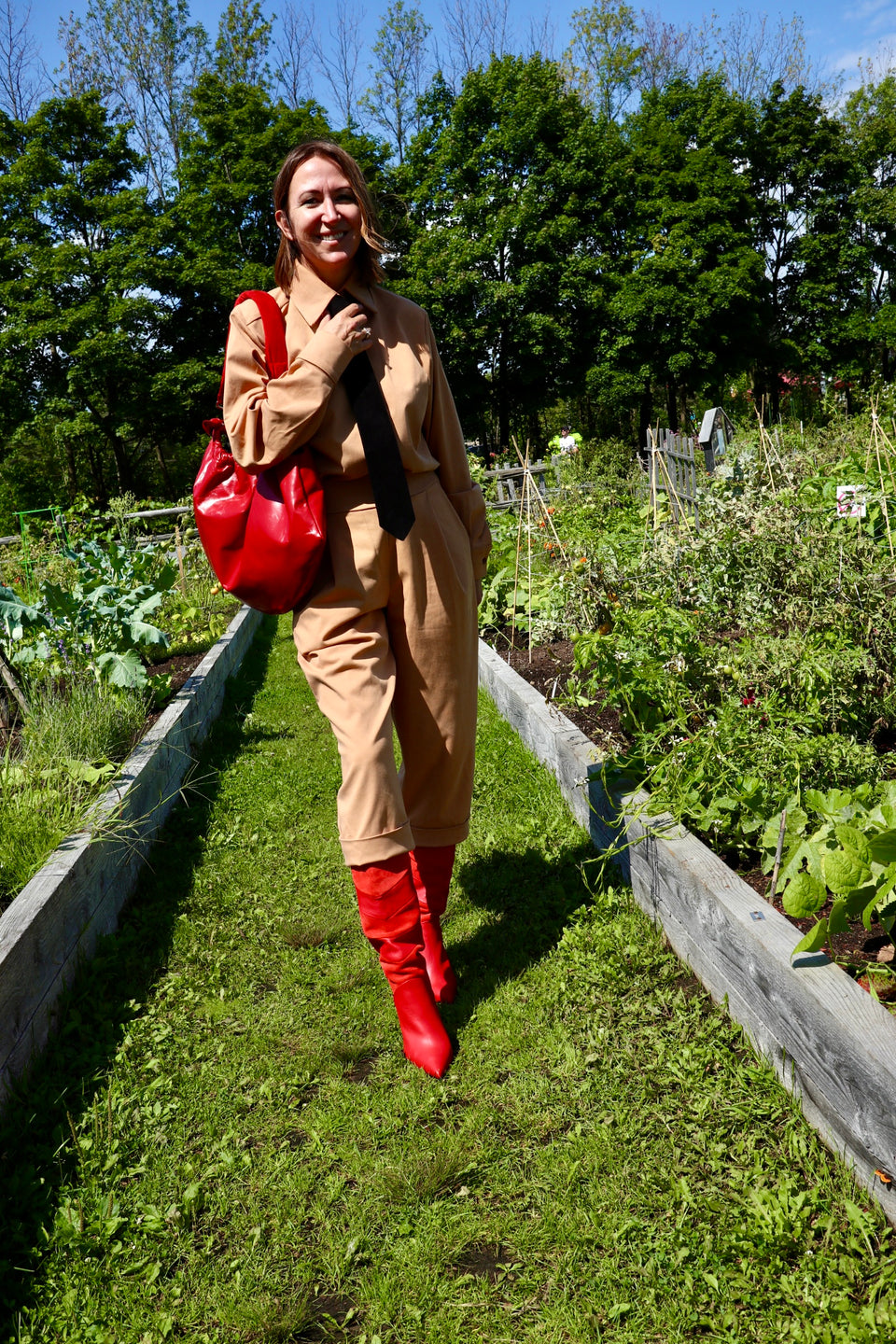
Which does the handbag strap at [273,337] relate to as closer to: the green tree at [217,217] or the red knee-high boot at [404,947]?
the red knee-high boot at [404,947]

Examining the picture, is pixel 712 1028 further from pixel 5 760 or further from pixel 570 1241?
pixel 5 760

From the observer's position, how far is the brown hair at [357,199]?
221 cm

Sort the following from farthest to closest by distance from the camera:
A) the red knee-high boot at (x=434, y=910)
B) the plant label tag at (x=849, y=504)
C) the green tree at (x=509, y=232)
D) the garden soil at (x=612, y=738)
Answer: the green tree at (x=509, y=232)
the plant label tag at (x=849, y=504)
the red knee-high boot at (x=434, y=910)
the garden soil at (x=612, y=738)

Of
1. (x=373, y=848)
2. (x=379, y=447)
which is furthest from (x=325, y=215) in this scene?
(x=373, y=848)

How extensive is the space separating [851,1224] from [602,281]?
29084 millimetres

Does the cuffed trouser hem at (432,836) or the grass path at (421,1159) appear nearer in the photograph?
the grass path at (421,1159)

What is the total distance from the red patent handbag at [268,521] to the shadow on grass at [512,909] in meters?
1.17

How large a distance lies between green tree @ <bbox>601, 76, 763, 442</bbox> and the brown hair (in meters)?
26.1

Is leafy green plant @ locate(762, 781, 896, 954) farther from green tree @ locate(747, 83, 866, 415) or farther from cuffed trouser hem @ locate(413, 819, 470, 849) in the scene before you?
green tree @ locate(747, 83, 866, 415)

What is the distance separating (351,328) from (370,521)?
44cm

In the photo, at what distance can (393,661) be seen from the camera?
2.33 metres

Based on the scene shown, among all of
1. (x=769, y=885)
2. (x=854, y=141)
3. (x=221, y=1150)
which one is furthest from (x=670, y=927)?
(x=854, y=141)

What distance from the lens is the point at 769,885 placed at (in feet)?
7.69

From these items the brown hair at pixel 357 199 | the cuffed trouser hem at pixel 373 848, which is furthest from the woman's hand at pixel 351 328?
the cuffed trouser hem at pixel 373 848
